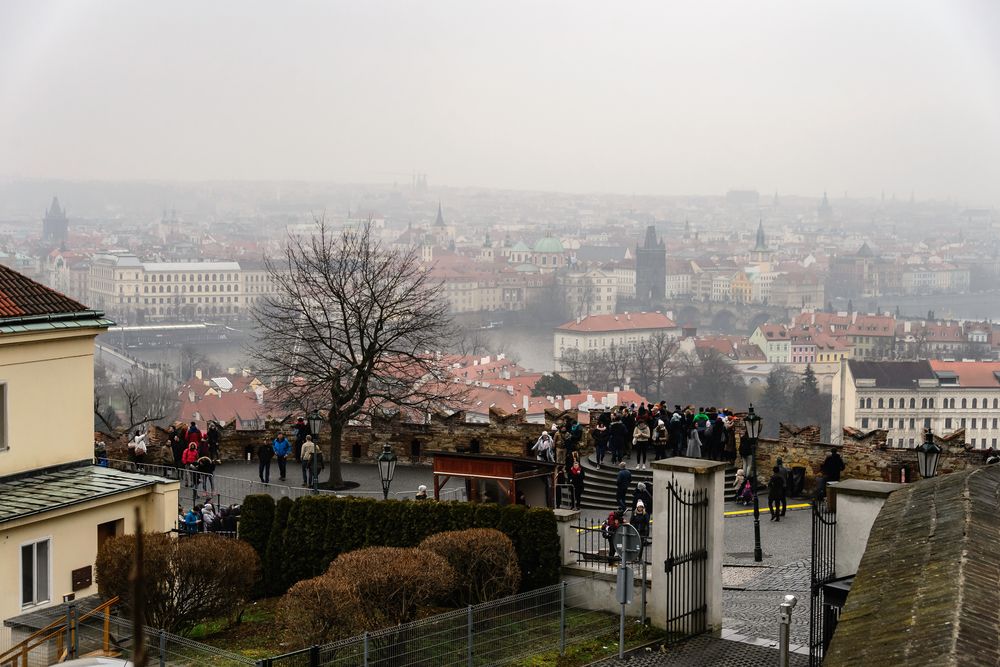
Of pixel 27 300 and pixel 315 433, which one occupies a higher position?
pixel 27 300

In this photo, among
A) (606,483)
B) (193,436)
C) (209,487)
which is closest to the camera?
(209,487)

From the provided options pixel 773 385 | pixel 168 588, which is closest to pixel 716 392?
pixel 773 385

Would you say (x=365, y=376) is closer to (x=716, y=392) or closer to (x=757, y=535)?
(x=757, y=535)

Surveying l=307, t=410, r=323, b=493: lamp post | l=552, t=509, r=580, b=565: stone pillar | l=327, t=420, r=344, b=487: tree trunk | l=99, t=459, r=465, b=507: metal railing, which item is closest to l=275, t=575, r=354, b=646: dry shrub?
l=552, t=509, r=580, b=565: stone pillar

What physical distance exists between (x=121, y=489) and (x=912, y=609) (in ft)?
39.3

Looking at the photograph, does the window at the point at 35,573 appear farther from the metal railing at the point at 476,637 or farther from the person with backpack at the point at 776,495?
the person with backpack at the point at 776,495

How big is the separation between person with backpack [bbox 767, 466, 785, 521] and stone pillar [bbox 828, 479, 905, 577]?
7771 millimetres

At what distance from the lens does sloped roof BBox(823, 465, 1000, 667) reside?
622 cm

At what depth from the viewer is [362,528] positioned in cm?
1598

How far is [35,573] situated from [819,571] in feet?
29.9

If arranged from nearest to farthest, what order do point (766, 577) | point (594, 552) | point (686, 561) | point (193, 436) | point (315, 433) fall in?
1. point (686, 561)
2. point (594, 552)
3. point (766, 577)
4. point (315, 433)
5. point (193, 436)

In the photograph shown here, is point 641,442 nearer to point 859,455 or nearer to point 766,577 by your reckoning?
point 859,455

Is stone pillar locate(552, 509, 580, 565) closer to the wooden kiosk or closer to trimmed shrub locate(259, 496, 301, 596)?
the wooden kiosk

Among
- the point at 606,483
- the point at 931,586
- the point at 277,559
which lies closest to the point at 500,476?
the point at 277,559
